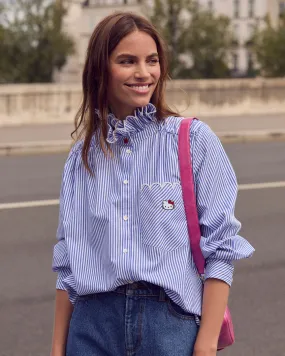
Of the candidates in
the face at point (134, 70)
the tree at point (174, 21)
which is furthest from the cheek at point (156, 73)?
the tree at point (174, 21)

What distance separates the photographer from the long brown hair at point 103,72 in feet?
7.63

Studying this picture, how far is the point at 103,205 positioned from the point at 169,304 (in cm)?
32

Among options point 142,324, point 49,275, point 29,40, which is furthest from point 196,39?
point 142,324

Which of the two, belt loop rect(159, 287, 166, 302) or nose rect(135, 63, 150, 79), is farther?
nose rect(135, 63, 150, 79)

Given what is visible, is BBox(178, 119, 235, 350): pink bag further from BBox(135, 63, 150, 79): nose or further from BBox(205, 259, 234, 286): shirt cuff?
BBox(135, 63, 150, 79): nose

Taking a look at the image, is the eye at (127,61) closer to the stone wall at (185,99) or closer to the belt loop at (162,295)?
the belt loop at (162,295)

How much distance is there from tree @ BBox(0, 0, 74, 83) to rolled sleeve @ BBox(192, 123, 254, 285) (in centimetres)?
4603

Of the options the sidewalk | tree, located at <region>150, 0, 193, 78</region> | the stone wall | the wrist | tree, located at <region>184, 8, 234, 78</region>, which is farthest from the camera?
tree, located at <region>184, 8, 234, 78</region>

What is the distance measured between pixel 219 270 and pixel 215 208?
0.55 feet

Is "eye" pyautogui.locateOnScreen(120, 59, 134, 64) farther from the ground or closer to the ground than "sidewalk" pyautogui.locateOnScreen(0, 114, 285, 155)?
farther from the ground

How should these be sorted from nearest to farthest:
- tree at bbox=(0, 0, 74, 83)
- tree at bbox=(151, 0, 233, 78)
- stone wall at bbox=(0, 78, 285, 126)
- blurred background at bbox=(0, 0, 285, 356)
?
blurred background at bbox=(0, 0, 285, 356) < stone wall at bbox=(0, 78, 285, 126) < tree at bbox=(0, 0, 74, 83) < tree at bbox=(151, 0, 233, 78)

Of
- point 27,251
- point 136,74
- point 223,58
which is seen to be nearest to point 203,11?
point 223,58

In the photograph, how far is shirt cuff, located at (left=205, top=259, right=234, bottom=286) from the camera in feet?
7.36

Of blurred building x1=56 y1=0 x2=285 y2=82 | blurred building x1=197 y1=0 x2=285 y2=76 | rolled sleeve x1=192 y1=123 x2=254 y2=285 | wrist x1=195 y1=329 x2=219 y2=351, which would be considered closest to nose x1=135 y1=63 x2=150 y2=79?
rolled sleeve x1=192 y1=123 x2=254 y2=285
